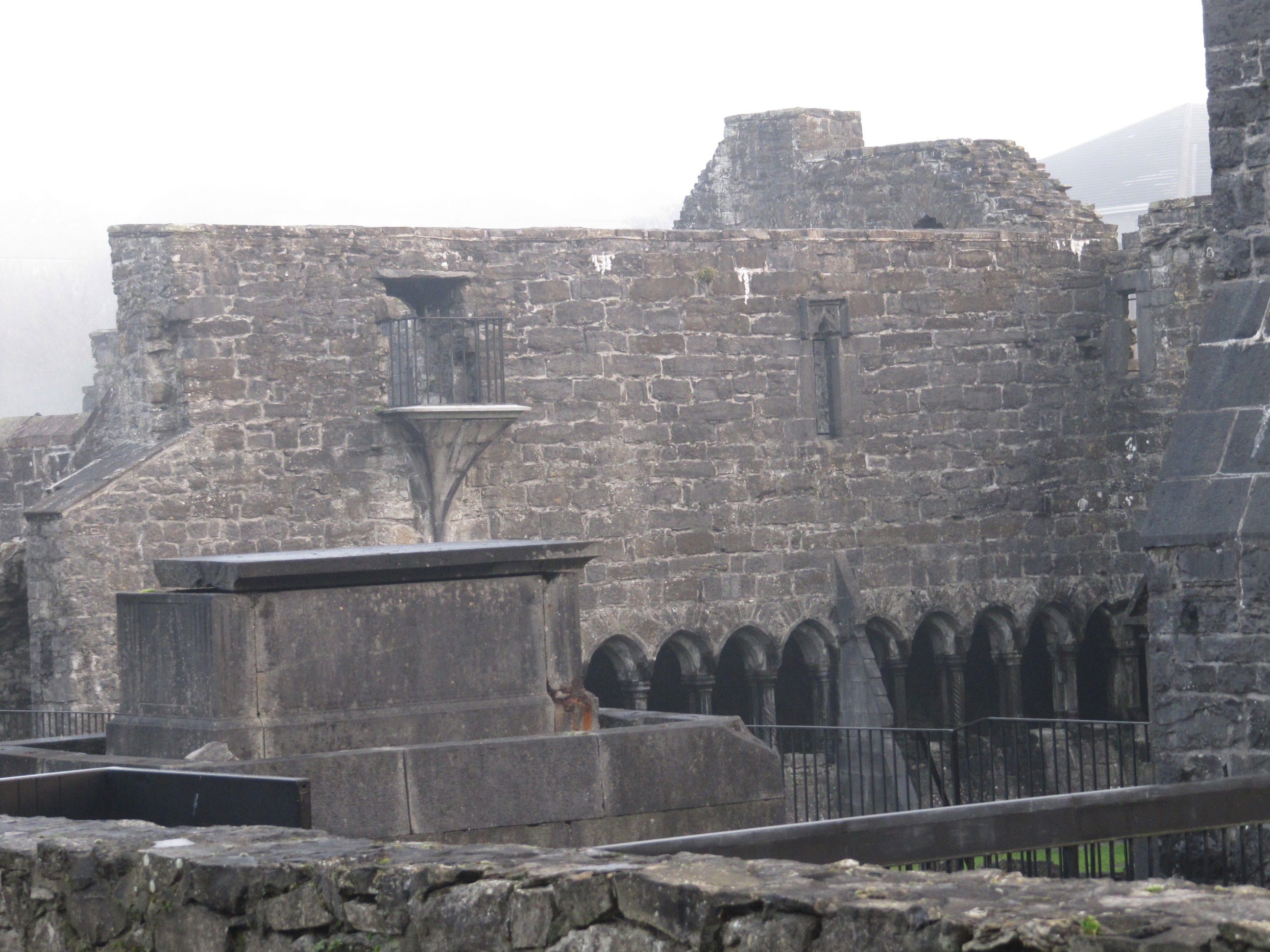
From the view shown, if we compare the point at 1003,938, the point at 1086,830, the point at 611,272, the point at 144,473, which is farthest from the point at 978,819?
the point at 611,272

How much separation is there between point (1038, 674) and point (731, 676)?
10.2ft

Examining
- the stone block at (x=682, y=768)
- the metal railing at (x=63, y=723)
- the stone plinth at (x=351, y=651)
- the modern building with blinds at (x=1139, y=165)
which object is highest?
the modern building with blinds at (x=1139, y=165)

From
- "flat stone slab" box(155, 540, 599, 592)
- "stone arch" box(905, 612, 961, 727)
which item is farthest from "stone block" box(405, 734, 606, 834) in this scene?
"stone arch" box(905, 612, 961, 727)

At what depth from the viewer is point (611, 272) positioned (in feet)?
52.3

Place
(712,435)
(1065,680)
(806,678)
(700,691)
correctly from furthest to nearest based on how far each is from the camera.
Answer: (1065,680)
(806,678)
(712,435)
(700,691)

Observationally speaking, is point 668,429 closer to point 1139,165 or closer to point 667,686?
point 667,686

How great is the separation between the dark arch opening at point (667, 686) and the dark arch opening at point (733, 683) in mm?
296

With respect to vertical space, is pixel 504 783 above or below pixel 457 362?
below

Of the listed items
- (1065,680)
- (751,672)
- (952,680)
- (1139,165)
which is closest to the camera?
(751,672)

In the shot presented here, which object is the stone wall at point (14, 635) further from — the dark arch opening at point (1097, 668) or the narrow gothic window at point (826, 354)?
the dark arch opening at point (1097, 668)

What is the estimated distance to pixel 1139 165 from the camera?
6456 centimetres

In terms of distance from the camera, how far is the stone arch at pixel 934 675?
56.9 ft

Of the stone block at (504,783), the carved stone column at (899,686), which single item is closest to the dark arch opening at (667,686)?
the carved stone column at (899,686)

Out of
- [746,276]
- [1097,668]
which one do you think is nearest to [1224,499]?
[746,276]
